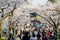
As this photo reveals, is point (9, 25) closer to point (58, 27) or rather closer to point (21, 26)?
point (21, 26)

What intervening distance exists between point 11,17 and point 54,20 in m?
0.76

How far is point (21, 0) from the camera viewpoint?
322cm

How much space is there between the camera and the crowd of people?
3.12 m

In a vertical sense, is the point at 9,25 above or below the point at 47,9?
below

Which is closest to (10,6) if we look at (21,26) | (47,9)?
(21,26)

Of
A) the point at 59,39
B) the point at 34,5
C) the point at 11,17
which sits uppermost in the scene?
the point at 34,5

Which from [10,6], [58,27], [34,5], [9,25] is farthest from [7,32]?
[58,27]

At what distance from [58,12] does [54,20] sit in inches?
6.3

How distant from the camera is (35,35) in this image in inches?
124

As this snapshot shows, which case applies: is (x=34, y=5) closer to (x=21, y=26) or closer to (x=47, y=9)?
(x=47, y=9)

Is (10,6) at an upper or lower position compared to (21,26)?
upper

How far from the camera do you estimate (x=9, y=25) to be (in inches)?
125

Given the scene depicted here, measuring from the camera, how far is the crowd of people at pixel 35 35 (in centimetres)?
312

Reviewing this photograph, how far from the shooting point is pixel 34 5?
3193mm
